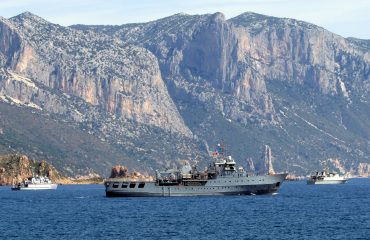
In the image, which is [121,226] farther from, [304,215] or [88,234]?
[304,215]

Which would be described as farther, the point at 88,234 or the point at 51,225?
the point at 51,225

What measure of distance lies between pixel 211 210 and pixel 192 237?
4678 cm

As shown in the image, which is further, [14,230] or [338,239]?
[14,230]

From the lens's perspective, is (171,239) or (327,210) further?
(327,210)

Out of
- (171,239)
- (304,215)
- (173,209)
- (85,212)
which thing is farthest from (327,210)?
(171,239)

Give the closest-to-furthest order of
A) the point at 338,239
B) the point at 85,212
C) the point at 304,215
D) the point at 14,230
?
the point at 338,239, the point at 14,230, the point at 304,215, the point at 85,212

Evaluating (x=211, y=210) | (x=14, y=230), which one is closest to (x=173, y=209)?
(x=211, y=210)

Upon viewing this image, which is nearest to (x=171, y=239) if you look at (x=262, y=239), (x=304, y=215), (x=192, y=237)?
(x=192, y=237)

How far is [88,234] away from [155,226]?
1487 cm

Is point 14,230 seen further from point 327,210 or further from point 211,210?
point 327,210

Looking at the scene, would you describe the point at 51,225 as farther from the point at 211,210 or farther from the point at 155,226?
the point at 211,210

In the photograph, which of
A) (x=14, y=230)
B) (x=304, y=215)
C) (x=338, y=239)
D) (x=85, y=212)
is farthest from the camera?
(x=85, y=212)

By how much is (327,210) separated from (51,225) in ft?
179

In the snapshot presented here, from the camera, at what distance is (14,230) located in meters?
155
